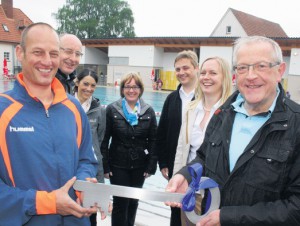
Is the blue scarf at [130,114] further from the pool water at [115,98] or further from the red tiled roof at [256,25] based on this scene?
the red tiled roof at [256,25]

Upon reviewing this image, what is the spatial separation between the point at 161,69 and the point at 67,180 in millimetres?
29574

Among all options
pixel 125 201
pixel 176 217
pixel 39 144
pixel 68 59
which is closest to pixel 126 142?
pixel 125 201

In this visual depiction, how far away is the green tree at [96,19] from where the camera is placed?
5606cm

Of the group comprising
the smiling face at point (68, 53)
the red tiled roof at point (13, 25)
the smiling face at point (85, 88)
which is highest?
the red tiled roof at point (13, 25)

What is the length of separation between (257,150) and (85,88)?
2123mm

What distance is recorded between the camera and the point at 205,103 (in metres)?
3.10

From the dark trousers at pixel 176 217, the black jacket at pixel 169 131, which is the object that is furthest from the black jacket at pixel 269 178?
the black jacket at pixel 169 131

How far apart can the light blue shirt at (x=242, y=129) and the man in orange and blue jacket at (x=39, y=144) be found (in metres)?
0.94

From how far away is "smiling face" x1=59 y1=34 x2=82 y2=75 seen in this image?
296cm

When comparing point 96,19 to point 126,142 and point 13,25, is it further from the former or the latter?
point 126,142

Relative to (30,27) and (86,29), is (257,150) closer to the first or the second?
(30,27)

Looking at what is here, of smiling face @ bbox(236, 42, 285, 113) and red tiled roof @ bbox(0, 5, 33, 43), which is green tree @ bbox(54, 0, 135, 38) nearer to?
red tiled roof @ bbox(0, 5, 33, 43)

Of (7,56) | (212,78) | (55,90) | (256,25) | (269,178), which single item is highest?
(256,25)

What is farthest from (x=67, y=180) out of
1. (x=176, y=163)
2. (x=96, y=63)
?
(x=96, y=63)
